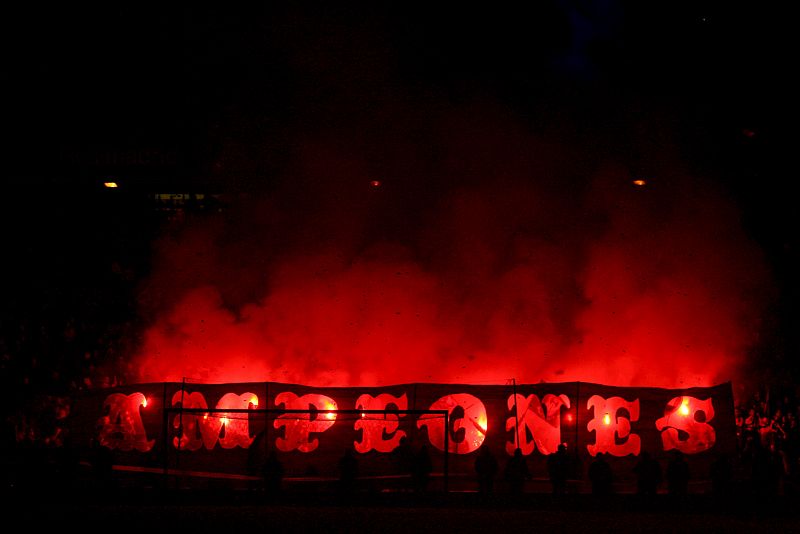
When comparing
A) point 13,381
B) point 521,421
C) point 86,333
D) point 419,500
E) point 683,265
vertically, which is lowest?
point 419,500

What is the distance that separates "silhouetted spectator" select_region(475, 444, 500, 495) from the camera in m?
10.9

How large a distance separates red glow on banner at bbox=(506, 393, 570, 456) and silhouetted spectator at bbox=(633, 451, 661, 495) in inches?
45.3

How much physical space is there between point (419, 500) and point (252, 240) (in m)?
9.48

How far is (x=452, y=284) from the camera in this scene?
58.1 feet

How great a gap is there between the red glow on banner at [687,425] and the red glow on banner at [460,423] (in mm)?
2540

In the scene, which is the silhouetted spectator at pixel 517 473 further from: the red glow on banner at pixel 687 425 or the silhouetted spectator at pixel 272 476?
the silhouetted spectator at pixel 272 476

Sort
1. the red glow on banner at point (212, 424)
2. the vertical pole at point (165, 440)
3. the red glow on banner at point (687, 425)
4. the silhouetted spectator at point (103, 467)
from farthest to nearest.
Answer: the red glow on banner at point (212, 424), the red glow on banner at point (687, 425), the silhouetted spectator at point (103, 467), the vertical pole at point (165, 440)

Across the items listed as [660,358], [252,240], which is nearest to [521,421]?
[660,358]

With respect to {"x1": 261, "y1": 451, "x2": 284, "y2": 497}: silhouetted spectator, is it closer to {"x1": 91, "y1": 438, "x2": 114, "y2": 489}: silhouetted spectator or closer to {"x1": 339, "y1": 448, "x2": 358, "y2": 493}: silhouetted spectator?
{"x1": 339, "y1": 448, "x2": 358, "y2": 493}: silhouetted spectator

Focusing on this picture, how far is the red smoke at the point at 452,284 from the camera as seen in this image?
15.9 m

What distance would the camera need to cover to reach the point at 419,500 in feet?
34.4

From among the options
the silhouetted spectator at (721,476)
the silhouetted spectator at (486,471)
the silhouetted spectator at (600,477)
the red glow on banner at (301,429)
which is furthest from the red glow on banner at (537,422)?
the red glow on banner at (301,429)

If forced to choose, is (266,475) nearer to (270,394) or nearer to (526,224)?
(270,394)

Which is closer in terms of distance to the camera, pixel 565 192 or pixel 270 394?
pixel 270 394
